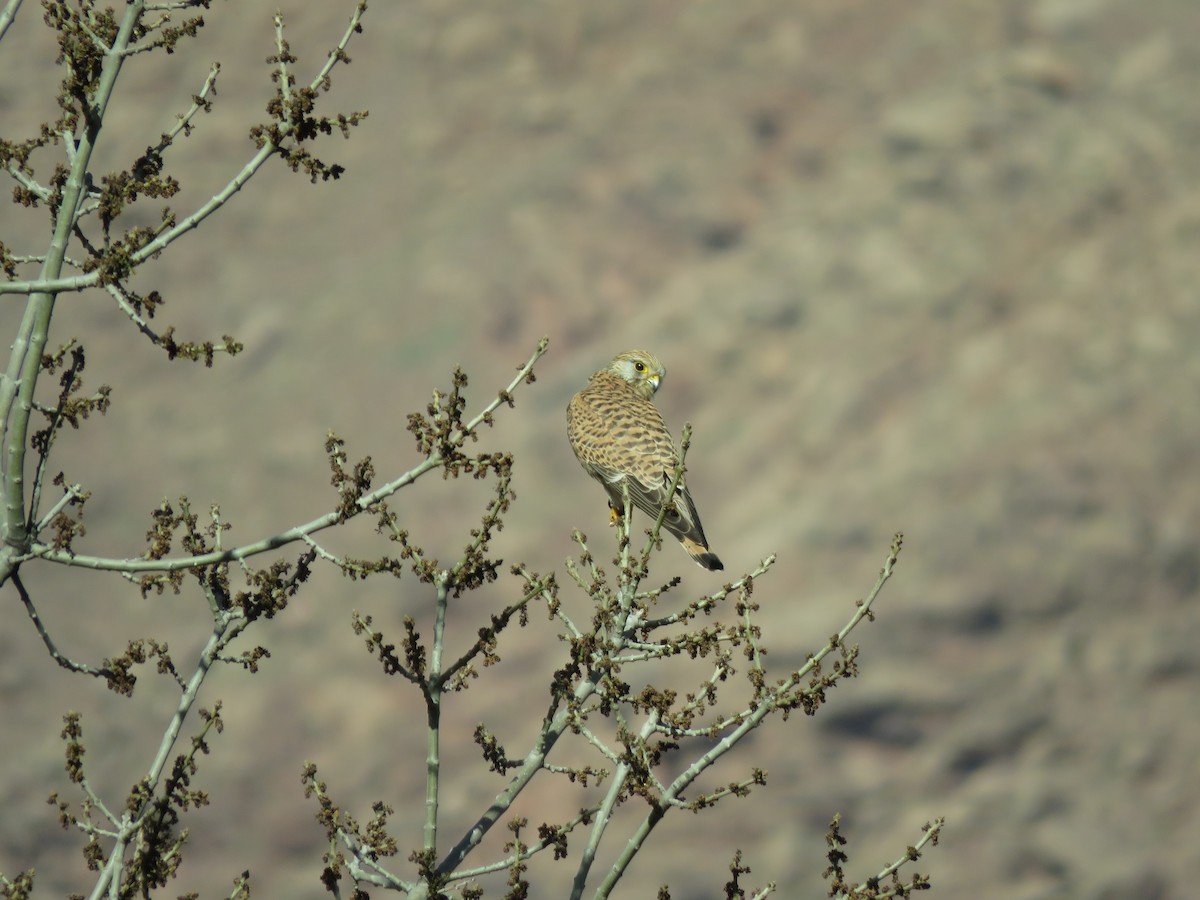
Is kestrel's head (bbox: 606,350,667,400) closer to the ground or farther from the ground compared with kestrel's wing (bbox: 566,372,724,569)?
farther from the ground

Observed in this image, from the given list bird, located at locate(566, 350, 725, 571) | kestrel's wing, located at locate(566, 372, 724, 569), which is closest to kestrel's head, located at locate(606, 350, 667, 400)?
bird, located at locate(566, 350, 725, 571)

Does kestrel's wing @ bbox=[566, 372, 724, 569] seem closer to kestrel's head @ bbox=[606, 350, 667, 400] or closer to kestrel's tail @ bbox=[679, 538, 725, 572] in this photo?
kestrel's tail @ bbox=[679, 538, 725, 572]

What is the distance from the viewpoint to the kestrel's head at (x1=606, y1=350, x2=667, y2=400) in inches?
429

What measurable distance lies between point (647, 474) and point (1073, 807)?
2108 centimetres

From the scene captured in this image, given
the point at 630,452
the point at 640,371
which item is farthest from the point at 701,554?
the point at 640,371

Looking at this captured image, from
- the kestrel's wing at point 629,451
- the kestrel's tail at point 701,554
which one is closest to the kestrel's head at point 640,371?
the kestrel's wing at point 629,451

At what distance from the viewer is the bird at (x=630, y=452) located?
27.8ft

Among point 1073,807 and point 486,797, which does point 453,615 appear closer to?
point 486,797

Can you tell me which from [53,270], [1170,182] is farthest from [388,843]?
[1170,182]

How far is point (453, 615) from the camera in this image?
28.5m

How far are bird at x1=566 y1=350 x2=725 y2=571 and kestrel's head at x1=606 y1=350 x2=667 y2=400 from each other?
543 mm

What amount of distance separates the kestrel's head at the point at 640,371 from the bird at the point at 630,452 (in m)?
0.54

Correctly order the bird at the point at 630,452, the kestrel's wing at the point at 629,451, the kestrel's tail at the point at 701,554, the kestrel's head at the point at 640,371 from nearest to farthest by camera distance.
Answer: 1. the kestrel's tail at the point at 701,554
2. the bird at the point at 630,452
3. the kestrel's wing at the point at 629,451
4. the kestrel's head at the point at 640,371

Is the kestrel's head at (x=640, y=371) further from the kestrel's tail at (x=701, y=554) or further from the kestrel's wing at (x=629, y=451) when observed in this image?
the kestrel's tail at (x=701, y=554)
